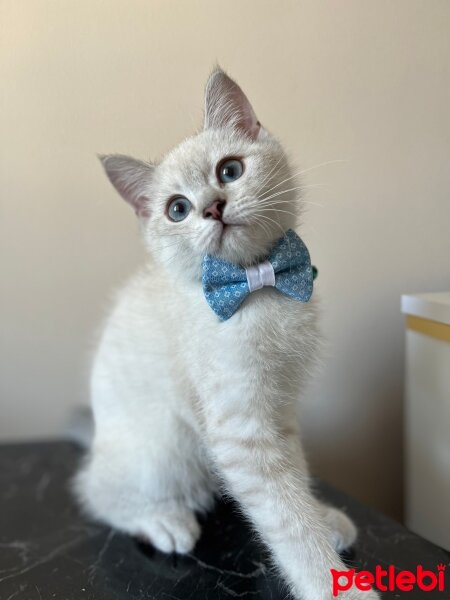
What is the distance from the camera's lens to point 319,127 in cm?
127

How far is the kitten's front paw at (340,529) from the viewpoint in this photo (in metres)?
0.90

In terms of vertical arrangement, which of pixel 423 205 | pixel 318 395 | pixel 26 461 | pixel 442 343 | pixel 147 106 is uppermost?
pixel 147 106

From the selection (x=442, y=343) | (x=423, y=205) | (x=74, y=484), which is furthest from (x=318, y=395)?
(x=74, y=484)

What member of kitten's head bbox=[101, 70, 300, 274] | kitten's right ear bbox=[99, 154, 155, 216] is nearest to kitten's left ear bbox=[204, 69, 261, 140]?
kitten's head bbox=[101, 70, 300, 274]

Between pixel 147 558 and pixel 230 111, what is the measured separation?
858 millimetres

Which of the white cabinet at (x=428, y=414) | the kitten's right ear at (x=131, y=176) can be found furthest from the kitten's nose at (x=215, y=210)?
the white cabinet at (x=428, y=414)

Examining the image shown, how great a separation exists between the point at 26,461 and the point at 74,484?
260 millimetres

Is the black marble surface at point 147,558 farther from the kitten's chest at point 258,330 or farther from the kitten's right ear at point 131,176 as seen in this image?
the kitten's right ear at point 131,176

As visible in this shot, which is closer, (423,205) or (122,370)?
(122,370)

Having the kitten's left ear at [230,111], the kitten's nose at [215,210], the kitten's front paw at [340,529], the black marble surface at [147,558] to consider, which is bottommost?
the black marble surface at [147,558]

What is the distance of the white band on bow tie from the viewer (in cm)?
80

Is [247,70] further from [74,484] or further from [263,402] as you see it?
[74,484]

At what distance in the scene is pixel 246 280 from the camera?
81 centimetres

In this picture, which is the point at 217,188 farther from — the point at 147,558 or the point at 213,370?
the point at 147,558
